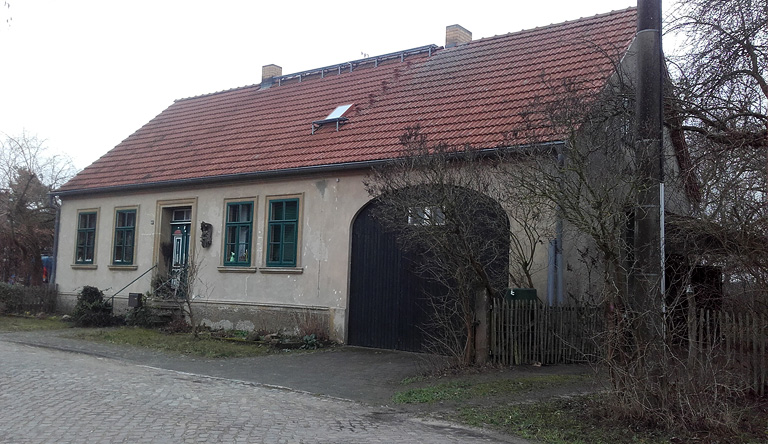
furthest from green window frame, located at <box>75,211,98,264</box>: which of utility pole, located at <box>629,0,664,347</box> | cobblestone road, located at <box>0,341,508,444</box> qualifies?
utility pole, located at <box>629,0,664,347</box>

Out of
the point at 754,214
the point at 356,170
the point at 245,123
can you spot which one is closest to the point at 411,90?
the point at 356,170

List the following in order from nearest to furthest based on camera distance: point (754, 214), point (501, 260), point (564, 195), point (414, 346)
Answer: point (564, 195), point (754, 214), point (501, 260), point (414, 346)

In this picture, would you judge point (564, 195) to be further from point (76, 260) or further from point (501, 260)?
point (76, 260)

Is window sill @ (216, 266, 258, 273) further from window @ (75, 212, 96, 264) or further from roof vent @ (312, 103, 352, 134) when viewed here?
window @ (75, 212, 96, 264)

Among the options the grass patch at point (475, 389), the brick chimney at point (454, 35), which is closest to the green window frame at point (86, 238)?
the brick chimney at point (454, 35)

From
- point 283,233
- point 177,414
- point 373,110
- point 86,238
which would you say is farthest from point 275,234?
point 177,414

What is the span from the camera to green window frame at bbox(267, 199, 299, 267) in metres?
16.4

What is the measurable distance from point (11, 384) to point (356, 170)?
8109 millimetres

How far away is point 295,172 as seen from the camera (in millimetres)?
16297

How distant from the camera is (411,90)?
17.4m

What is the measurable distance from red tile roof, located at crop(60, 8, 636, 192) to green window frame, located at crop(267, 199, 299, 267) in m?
0.96

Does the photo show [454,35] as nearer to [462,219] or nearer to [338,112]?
[338,112]

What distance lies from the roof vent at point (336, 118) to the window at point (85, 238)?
8596 mm

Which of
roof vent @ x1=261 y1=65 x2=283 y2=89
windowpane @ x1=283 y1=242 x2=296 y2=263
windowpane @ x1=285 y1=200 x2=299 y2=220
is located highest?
roof vent @ x1=261 y1=65 x2=283 y2=89
